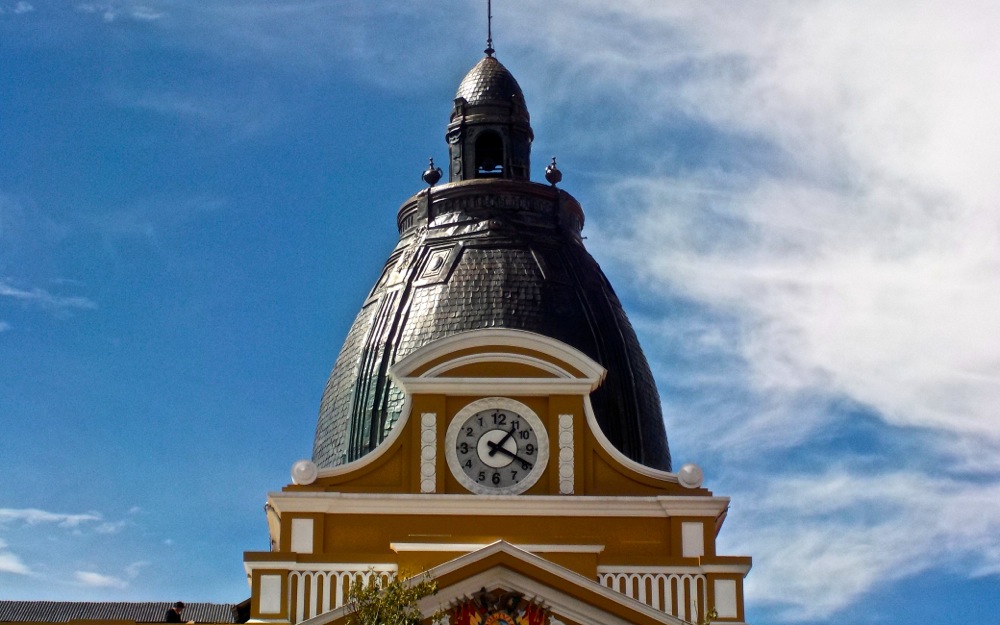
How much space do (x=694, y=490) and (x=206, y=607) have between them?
629 inches

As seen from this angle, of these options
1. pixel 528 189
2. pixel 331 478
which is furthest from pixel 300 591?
pixel 528 189

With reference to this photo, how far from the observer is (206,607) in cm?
7138

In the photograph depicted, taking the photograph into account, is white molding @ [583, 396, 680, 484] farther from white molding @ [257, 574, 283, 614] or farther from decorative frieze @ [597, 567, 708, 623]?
white molding @ [257, 574, 283, 614]

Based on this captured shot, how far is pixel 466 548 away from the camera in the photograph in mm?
61781

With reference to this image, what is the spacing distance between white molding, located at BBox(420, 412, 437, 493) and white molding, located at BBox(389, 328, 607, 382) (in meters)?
1.01

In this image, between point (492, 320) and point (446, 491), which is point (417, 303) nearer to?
point (492, 320)

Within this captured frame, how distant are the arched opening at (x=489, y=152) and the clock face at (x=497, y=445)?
554 inches

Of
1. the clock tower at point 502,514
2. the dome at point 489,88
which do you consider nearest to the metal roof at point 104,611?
the clock tower at point 502,514

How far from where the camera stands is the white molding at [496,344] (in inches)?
2499

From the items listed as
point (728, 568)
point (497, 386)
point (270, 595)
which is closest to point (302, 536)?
point (270, 595)

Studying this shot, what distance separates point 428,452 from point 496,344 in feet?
10.6

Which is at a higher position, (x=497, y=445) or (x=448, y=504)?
(x=497, y=445)

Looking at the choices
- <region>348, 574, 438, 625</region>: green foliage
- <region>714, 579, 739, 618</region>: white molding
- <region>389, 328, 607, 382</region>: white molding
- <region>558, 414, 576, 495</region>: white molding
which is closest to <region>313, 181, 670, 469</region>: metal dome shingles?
<region>389, 328, 607, 382</region>: white molding

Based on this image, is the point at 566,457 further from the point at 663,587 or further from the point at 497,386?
the point at 663,587
